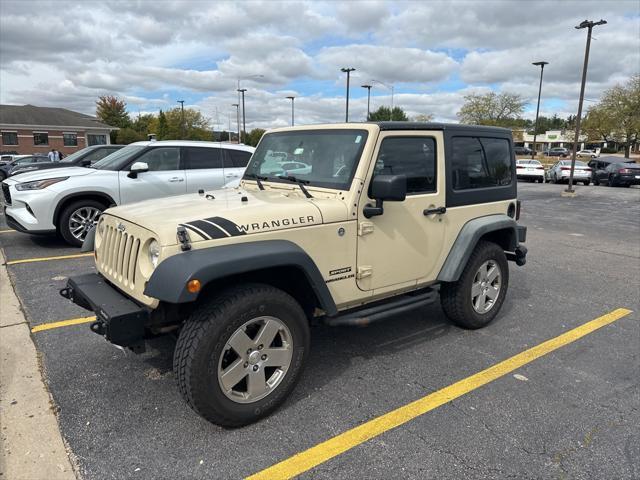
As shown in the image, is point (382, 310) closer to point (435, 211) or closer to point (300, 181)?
point (435, 211)

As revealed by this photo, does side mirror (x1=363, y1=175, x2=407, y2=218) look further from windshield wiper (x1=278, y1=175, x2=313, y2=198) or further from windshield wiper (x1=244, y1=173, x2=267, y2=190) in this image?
windshield wiper (x1=244, y1=173, x2=267, y2=190)

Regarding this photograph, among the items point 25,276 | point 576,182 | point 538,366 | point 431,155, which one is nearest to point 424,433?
point 538,366

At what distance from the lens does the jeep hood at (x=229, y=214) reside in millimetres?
2684

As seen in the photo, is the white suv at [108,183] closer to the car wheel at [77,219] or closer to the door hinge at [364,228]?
the car wheel at [77,219]

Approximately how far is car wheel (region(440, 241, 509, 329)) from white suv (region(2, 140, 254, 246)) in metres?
5.18

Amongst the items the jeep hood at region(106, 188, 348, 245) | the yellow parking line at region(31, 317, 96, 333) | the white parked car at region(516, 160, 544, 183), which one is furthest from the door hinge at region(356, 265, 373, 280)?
the white parked car at region(516, 160, 544, 183)

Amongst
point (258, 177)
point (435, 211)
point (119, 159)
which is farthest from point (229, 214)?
point (119, 159)

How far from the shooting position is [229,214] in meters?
2.88

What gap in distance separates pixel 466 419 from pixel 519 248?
2.38 metres

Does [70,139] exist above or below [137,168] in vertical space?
above

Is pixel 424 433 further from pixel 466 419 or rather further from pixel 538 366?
pixel 538 366

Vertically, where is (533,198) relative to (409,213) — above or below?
below

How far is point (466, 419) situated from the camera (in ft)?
9.77

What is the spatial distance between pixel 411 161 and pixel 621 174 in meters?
23.9
